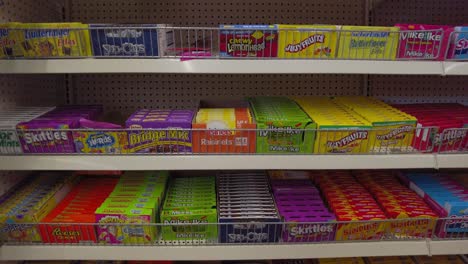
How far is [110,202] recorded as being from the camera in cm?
135

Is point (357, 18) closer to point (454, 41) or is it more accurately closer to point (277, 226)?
point (454, 41)

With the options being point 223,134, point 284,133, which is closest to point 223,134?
point 223,134

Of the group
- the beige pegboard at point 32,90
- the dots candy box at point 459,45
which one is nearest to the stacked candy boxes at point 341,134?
the dots candy box at point 459,45

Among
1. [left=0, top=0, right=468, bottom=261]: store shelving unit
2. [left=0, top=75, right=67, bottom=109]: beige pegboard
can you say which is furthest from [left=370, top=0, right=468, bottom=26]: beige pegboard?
[left=0, top=75, right=67, bottom=109]: beige pegboard

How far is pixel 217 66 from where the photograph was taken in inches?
47.3

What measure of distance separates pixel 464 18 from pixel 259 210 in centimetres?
145

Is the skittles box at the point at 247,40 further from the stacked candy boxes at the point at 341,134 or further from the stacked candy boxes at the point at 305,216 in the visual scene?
the stacked candy boxes at the point at 305,216

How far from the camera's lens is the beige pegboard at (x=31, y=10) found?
134cm

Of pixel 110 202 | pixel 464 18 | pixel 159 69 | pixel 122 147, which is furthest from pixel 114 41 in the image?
pixel 464 18

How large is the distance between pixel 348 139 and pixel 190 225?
0.66 metres

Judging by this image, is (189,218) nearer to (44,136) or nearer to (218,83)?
(44,136)

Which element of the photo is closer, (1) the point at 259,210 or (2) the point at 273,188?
(1) the point at 259,210

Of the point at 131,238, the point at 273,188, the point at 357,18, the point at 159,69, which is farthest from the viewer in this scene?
the point at 357,18

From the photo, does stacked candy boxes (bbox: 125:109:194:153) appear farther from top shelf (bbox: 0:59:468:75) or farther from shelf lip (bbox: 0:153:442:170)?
top shelf (bbox: 0:59:468:75)
